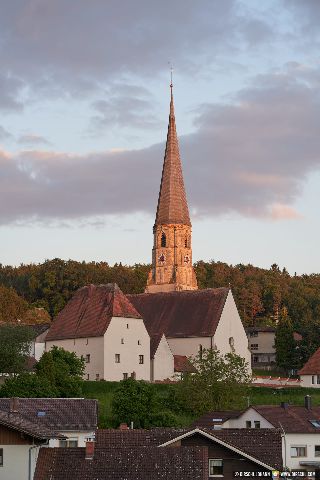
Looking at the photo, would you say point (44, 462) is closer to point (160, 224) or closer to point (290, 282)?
point (160, 224)

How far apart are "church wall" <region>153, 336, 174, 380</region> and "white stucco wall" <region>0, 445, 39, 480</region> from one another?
46200mm

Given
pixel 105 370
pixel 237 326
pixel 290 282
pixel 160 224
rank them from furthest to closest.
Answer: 1. pixel 290 282
2. pixel 160 224
3. pixel 237 326
4. pixel 105 370

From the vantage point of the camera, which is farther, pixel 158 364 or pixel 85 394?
pixel 158 364

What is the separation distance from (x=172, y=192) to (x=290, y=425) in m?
71.6

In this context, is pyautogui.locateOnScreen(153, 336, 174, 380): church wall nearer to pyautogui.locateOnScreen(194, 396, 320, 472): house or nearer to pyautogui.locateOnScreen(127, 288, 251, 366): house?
pyautogui.locateOnScreen(127, 288, 251, 366): house

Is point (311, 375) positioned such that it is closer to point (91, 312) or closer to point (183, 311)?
point (183, 311)

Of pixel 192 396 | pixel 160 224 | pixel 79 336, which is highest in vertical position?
pixel 160 224

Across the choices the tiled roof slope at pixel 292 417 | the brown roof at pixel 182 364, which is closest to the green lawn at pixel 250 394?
the brown roof at pixel 182 364

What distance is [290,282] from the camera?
152 metres

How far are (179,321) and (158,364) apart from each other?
7765 mm

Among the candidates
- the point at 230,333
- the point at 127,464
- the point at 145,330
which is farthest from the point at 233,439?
the point at 230,333

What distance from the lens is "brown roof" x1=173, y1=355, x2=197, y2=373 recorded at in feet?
266

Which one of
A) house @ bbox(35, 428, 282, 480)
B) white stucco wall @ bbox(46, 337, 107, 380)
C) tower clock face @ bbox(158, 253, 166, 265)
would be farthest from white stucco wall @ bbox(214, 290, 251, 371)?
house @ bbox(35, 428, 282, 480)

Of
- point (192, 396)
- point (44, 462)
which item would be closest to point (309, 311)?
point (192, 396)
